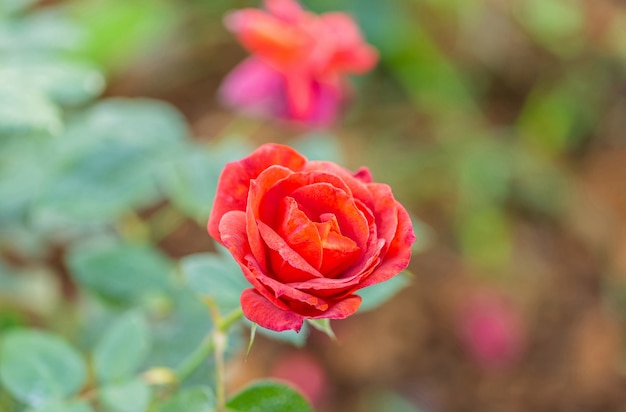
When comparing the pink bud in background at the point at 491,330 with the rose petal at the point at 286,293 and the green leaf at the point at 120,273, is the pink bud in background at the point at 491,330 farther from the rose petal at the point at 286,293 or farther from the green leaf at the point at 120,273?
the rose petal at the point at 286,293

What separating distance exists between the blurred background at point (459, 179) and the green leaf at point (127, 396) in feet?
1.30

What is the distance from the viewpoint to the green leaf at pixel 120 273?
699 millimetres

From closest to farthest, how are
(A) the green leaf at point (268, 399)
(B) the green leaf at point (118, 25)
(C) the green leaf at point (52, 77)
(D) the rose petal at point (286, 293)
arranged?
(D) the rose petal at point (286, 293)
(A) the green leaf at point (268, 399)
(C) the green leaf at point (52, 77)
(B) the green leaf at point (118, 25)

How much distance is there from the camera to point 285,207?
42 centimetres

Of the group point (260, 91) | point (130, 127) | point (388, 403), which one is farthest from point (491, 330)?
point (130, 127)

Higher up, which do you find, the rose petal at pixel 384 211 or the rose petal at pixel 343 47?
the rose petal at pixel 384 211

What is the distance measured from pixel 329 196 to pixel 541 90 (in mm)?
1555

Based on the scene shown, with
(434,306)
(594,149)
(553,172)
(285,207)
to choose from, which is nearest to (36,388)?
(285,207)

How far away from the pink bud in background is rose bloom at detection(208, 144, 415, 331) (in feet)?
3.24

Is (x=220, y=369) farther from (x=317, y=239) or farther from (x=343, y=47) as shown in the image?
(x=343, y=47)

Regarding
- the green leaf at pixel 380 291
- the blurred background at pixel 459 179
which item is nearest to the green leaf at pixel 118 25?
the blurred background at pixel 459 179

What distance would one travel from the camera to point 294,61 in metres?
0.86

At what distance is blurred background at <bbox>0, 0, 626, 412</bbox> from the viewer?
1355 millimetres

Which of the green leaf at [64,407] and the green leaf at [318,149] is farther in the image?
the green leaf at [318,149]
